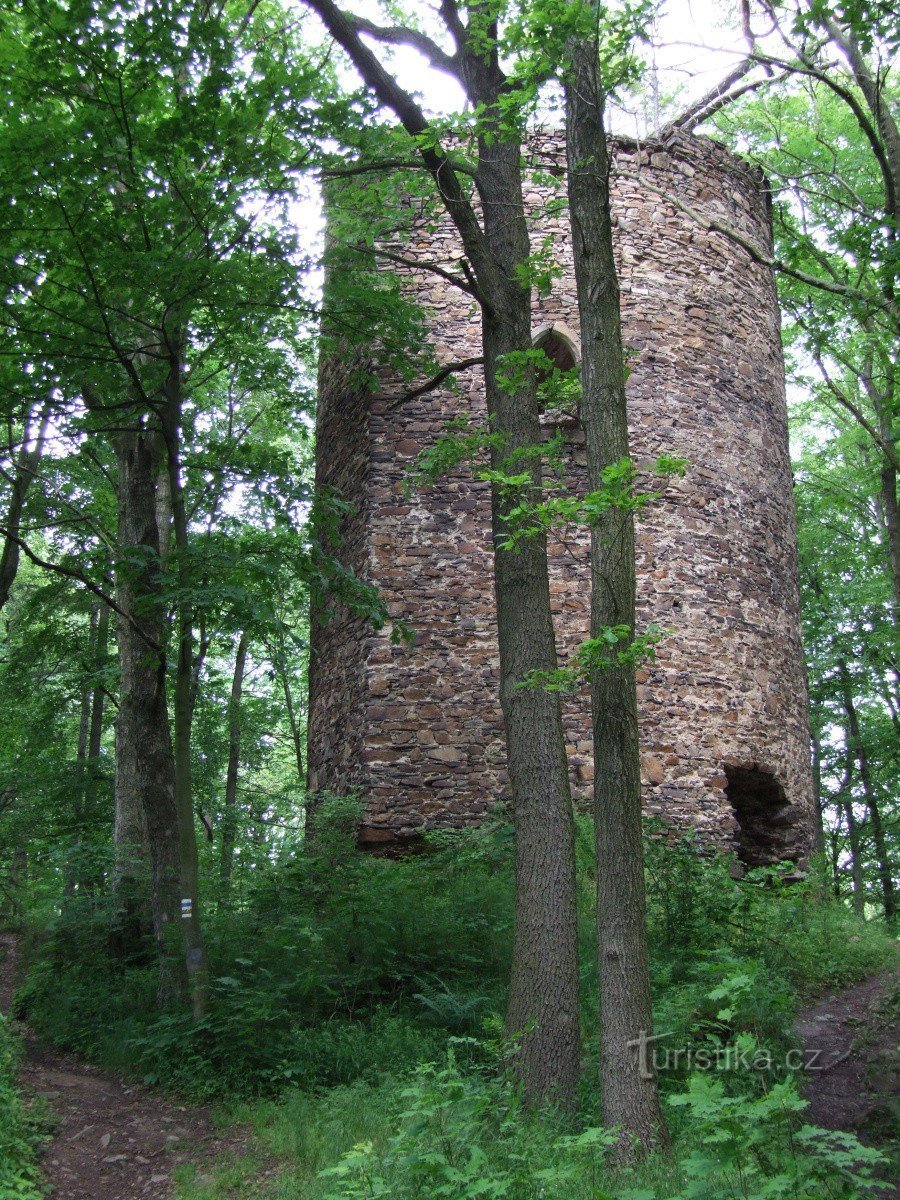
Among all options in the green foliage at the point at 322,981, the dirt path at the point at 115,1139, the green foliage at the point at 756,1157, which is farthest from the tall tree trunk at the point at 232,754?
the green foliage at the point at 756,1157

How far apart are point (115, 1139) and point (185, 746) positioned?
231cm

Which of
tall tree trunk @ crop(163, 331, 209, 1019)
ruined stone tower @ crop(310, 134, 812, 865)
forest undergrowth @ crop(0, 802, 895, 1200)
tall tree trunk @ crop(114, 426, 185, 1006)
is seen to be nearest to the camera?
forest undergrowth @ crop(0, 802, 895, 1200)

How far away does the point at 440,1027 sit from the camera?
6254 mm

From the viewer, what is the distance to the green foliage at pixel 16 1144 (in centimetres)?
438

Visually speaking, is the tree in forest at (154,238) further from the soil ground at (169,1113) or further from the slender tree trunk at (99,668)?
the slender tree trunk at (99,668)

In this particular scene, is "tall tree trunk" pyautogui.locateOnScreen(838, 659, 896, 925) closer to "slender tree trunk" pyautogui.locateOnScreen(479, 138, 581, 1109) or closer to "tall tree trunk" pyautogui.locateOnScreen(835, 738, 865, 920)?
"tall tree trunk" pyautogui.locateOnScreen(835, 738, 865, 920)

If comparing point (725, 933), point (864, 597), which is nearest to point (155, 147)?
point (725, 933)

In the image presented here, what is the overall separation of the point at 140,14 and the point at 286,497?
314cm

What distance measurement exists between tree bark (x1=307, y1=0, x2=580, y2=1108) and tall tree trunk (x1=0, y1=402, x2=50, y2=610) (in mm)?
3064

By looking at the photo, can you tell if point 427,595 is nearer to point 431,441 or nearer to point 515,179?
point 431,441

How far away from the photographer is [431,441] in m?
10.4

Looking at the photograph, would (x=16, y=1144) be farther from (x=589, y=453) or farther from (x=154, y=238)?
(x=154, y=238)
